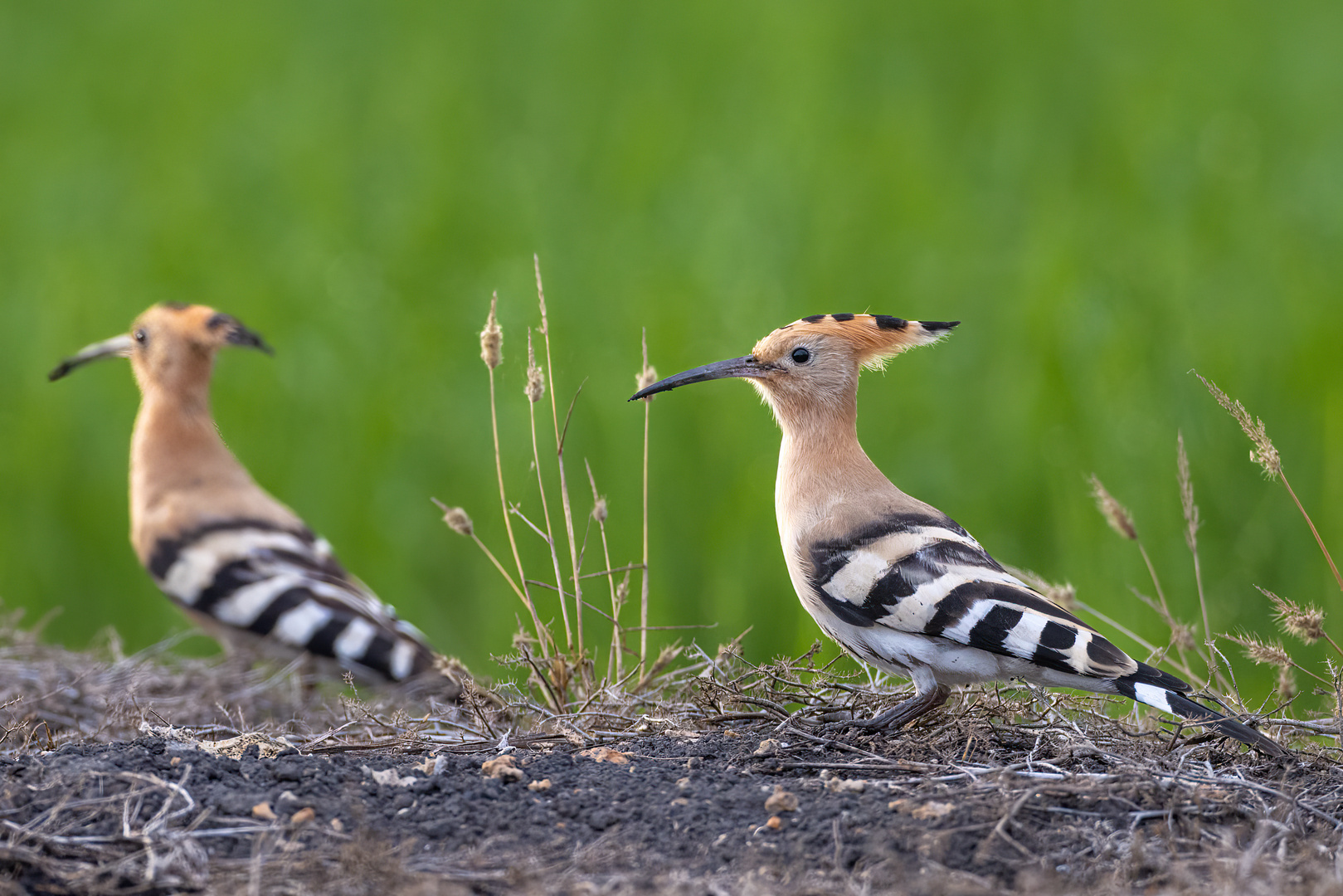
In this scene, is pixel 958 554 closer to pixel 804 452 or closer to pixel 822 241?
pixel 804 452

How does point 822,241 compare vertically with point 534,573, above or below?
above

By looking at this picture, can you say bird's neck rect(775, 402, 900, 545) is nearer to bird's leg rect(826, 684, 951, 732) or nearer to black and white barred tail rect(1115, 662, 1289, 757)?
bird's leg rect(826, 684, 951, 732)

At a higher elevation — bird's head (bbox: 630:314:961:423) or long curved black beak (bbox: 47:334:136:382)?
long curved black beak (bbox: 47:334:136:382)

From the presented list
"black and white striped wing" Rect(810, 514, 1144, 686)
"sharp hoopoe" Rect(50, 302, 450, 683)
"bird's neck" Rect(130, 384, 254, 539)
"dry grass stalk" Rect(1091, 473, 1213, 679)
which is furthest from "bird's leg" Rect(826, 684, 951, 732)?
"bird's neck" Rect(130, 384, 254, 539)

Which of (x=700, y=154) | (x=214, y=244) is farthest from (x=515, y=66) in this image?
(x=214, y=244)

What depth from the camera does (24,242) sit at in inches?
244

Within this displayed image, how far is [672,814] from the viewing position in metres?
2.01

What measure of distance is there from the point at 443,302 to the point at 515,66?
1881 millimetres

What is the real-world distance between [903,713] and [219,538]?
286 centimetres

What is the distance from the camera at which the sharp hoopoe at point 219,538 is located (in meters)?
4.12

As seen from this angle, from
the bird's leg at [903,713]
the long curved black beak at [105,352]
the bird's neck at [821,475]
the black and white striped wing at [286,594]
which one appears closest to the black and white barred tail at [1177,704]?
the bird's leg at [903,713]

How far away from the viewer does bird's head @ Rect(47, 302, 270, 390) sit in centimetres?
484

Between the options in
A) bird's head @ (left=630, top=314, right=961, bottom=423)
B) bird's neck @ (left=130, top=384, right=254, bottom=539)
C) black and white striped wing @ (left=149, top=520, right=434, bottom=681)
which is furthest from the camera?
bird's neck @ (left=130, top=384, right=254, bottom=539)

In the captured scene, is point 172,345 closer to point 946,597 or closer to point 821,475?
point 821,475
